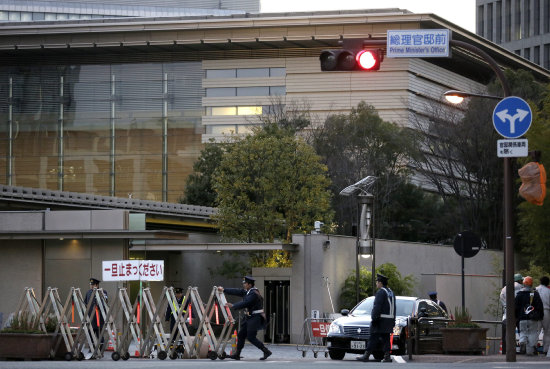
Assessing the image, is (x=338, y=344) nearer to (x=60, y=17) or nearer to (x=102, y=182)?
(x=102, y=182)

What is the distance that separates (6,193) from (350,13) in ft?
133

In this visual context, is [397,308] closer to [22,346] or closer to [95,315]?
[95,315]

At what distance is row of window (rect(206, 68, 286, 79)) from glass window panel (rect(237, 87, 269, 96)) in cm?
99

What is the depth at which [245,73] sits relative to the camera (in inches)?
3317

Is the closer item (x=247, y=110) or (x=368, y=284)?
(x=368, y=284)

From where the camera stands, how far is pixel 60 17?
135500mm

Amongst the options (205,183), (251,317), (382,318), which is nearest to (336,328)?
(251,317)

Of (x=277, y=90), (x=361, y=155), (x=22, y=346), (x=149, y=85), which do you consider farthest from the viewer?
(x=149, y=85)

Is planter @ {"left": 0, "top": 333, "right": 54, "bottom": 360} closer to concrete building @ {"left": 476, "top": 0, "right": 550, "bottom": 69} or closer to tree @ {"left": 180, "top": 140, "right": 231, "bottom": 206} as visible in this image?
tree @ {"left": 180, "top": 140, "right": 231, "bottom": 206}

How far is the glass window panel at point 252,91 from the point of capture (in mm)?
83312

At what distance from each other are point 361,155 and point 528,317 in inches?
1647

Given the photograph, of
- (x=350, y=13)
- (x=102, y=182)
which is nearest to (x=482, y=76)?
(x=350, y=13)

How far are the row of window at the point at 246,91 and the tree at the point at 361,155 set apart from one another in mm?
16002

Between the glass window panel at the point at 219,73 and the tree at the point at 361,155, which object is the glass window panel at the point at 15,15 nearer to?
the glass window panel at the point at 219,73
